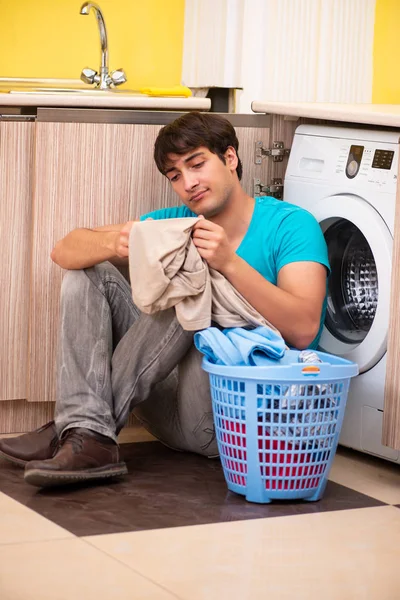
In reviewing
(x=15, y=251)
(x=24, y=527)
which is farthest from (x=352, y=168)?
(x=24, y=527)

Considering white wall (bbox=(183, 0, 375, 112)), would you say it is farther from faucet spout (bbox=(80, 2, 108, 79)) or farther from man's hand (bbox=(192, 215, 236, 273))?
man's hand (bbox=(192, 215, 236, 273))

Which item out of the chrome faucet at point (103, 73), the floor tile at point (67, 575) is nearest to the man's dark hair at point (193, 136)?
the floor tile at point (67, 575)

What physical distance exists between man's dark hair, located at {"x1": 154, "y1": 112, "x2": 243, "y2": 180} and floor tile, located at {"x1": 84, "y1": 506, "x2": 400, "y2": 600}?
2.97 ft

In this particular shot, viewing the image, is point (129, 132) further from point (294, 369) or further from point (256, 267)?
point (294, 369)

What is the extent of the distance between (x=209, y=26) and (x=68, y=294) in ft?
6.39

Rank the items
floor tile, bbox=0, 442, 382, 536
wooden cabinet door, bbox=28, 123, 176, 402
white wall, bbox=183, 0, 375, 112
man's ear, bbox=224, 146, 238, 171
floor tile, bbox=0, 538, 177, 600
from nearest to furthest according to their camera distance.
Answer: floor tile, bbox=0, 538, 177, 600 → floor tile, bbox=0, 442, 382, 536 → man's ear, bbox=224, 146, 238, 171 → wooden cabinet door, bbox=28, 123, 176, 402 → white wall, bbox=183, 0, 375, 112

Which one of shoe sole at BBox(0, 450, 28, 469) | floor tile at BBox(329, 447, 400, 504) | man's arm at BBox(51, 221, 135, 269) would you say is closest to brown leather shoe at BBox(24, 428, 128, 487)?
shoe sole at BBox(0, 450, 28, 469)

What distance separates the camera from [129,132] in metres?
2.62

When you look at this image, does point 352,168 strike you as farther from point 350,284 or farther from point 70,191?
point 70,191

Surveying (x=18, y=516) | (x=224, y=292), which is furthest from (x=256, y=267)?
(x=18, y=516)

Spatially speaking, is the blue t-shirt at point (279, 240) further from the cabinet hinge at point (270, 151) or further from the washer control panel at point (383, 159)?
the cabinet hinge at point (270, 151)

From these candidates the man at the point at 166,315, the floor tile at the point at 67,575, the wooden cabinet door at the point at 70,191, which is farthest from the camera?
the wooden cabinet door at the point at 70,191

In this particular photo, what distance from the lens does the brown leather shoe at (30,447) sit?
228cm

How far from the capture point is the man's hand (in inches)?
84.4
